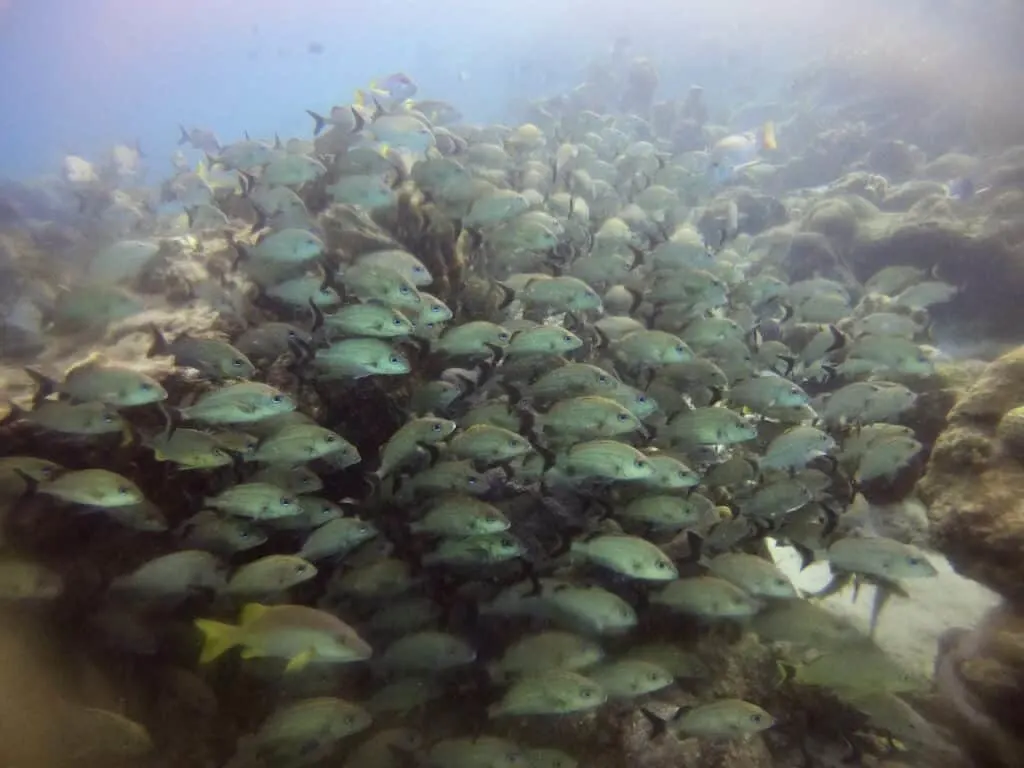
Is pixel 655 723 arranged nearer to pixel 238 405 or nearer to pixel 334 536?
pixel 334 536

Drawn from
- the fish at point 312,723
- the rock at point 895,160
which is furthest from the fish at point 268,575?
the rock at point 895,160

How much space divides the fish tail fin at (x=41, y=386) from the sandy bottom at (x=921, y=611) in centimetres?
621

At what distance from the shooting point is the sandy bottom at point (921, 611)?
5371mm

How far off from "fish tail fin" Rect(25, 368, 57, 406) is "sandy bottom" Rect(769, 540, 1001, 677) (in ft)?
20.4

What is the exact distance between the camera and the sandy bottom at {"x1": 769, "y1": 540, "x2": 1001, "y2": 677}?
5.37m

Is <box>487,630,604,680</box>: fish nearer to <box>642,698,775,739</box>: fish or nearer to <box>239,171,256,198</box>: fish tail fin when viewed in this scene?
<box>642,698,775,739</box>: fish

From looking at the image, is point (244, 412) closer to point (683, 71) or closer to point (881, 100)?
point (881, 100)

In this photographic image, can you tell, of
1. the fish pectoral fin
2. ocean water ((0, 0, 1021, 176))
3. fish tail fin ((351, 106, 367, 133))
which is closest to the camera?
the fish pectoral fin

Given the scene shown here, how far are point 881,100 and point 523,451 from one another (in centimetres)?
2889

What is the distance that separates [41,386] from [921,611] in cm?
699

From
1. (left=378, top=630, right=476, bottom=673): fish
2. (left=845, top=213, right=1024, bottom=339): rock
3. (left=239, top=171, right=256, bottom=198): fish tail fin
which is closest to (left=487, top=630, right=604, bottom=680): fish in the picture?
(left=378, top=630, right=476, bottom=673): fish

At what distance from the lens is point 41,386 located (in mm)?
4539

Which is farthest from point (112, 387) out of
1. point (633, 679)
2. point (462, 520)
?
point (633, 679)

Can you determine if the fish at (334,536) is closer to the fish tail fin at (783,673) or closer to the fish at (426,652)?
the fish at (426,652)
